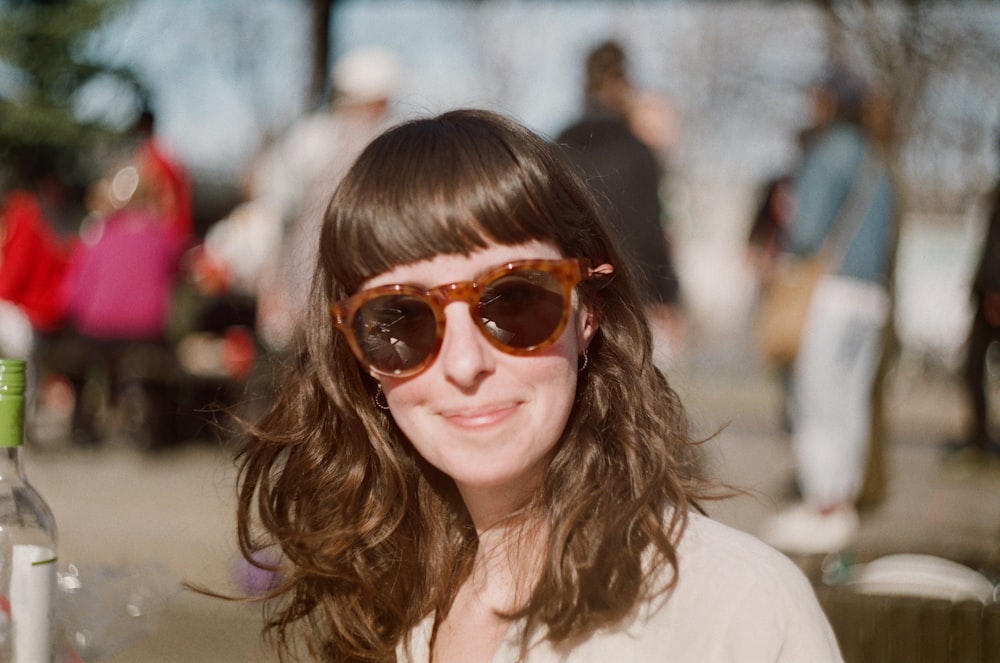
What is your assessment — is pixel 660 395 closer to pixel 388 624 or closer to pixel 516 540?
pixel 516 540

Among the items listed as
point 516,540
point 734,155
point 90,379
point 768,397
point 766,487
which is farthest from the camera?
point 734,155

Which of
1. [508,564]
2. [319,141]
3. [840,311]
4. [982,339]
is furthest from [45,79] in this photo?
[508,564]

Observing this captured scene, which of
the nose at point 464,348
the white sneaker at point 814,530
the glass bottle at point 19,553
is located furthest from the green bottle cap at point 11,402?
the white sneaker at point 814,530

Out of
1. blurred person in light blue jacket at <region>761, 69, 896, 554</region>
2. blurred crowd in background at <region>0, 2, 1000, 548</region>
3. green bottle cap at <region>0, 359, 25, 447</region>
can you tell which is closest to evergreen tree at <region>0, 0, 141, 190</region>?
blurred crowd in background at <region>0, 2, 1000, 548</region>

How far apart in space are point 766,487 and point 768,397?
9078 mm

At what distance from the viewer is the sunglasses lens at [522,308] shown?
1654 millimetres

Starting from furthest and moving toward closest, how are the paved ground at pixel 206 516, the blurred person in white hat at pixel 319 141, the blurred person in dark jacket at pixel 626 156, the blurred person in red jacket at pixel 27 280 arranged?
the blurred person in red jacket at pixel 27 280
the blurred person in white hat at pixel 319 141
the blurred person in dark jacket at pixel 626 156
the paved ground at pixel 206 516

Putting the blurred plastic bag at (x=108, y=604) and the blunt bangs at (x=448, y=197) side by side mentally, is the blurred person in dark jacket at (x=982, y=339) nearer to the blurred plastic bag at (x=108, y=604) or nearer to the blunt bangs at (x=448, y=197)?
the blunt bangs at (x=448, y=197)

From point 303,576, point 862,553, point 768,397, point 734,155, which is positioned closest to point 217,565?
point 862,553

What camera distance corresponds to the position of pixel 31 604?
4.99 feet

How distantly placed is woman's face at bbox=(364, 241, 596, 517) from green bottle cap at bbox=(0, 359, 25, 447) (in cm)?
49

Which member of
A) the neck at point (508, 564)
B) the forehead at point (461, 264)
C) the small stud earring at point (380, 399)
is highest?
the forehead at point (461, 264)

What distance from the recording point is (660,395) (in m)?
1.92

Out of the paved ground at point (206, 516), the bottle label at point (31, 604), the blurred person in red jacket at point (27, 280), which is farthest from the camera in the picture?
the blurred person in red jacket at point (27, 280)
